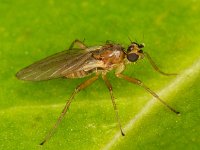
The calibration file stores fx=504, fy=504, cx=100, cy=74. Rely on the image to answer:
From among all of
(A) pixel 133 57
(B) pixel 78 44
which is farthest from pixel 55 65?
(A) pixel 133 57

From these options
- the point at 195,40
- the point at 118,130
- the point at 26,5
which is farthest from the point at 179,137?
the point at 26,5

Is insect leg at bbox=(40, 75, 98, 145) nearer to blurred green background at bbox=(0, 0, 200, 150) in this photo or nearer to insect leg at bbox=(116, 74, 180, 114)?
blurred green background at bbox=(0, 0, 200, 150)

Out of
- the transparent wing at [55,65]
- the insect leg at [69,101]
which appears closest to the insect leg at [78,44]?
the transparent wing at [55,65]

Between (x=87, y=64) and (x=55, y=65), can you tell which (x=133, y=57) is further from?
(x=55, y=65)

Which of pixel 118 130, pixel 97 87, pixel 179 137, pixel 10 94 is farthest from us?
pixel 97 87

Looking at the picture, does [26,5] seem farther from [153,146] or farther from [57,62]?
[153,146]

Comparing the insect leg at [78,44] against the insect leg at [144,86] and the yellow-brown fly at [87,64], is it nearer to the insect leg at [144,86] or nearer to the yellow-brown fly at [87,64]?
the yellow-brown fly at [87,64]

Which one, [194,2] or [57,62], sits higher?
[194,2]
